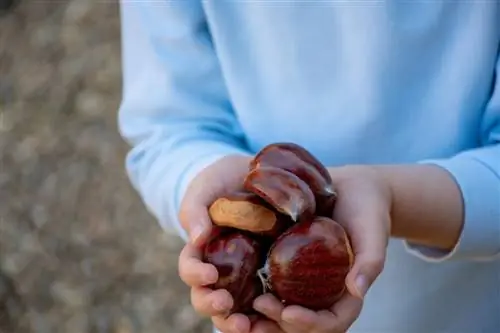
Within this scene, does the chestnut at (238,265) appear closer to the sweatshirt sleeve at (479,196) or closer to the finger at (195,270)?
the finger at (195,270)

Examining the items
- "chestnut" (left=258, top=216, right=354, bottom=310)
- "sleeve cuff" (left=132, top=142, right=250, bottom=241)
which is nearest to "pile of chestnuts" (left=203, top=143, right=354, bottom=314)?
"chestnut" (left=258, top=216, right=354, bottom=310)

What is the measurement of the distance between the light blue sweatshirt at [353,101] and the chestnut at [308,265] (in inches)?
6.1

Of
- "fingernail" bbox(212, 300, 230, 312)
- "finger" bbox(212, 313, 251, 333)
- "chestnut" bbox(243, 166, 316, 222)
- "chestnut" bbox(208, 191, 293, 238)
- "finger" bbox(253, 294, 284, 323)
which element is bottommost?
"finger" bbox(212, 313, 251, 333)

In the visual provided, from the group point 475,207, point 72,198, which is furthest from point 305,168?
point 72,198

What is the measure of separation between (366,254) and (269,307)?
0.07m

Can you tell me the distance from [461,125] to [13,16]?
1.67 meters

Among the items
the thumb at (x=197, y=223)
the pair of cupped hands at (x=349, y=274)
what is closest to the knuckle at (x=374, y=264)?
the pair of cupped hands at (x=349, y=274)

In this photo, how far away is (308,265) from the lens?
59 centimetres

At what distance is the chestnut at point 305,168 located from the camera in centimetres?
63

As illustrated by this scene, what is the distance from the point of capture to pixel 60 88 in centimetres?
205

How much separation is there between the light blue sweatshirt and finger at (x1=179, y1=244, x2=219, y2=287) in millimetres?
140

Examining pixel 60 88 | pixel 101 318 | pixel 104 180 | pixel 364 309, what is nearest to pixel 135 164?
pixel 364 309

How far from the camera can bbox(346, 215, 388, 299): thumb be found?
1.90 feet

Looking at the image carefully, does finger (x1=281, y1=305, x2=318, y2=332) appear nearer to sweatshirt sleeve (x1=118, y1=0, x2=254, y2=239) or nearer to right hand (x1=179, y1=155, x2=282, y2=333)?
right hand (x1=179, y1=155, x2=282, y2=333)
